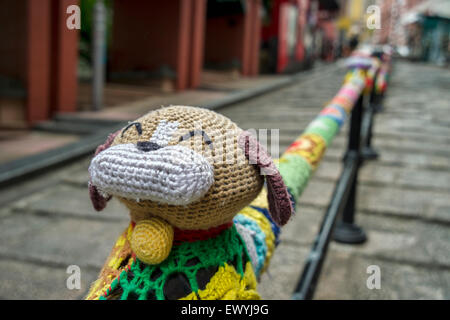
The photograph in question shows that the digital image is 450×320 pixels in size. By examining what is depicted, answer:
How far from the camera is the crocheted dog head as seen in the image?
804 mm

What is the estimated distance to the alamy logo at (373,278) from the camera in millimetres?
2058

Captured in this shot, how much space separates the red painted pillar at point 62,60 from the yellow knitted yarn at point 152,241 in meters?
5.53

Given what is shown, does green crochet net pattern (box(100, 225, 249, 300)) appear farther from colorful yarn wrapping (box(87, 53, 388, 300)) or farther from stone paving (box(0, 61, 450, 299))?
stone paving (box(0, 61, 450, 299))

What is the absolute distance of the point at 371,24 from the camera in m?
2.04

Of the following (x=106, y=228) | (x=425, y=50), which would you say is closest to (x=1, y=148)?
(x=106, y=228)

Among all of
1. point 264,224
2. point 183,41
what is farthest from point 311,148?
point 183,41

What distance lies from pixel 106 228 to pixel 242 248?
2.07 m

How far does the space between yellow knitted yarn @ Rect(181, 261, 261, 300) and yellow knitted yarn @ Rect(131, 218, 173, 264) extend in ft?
0.35

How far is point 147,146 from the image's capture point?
2.81 feet

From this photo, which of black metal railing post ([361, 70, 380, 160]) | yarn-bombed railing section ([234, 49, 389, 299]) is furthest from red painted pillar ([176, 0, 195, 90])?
yarn-bombed railing section ([234, 49, 389, 299])

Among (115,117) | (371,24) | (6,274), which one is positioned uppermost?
(371,24)

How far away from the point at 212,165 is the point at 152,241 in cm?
19

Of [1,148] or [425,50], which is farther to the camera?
[425,50]

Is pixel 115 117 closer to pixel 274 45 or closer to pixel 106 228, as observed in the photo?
pixel 106 228
